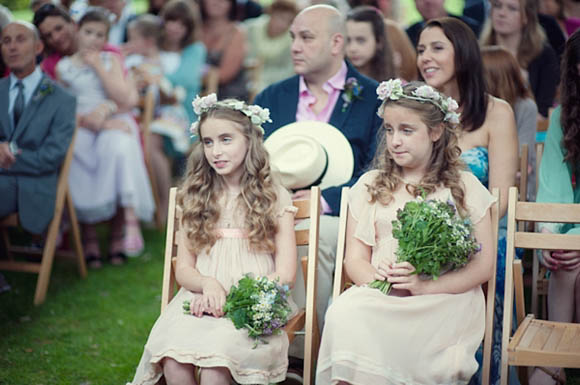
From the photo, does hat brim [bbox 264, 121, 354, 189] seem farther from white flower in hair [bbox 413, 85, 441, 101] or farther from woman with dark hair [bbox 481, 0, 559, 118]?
woman with dark hair [bbox 481, 0, 559, 118]

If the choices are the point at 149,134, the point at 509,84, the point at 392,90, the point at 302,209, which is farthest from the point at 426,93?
the point at 149,134

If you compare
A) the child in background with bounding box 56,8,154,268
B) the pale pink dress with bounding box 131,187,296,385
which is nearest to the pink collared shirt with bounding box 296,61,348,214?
the pale pink dress with bounding box 131,187,296,385

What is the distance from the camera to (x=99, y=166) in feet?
23.0

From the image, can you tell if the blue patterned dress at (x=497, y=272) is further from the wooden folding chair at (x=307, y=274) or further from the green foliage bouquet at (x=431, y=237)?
the wooden folding chair at (x=307, y=274)

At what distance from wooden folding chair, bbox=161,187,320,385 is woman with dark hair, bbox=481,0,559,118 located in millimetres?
3006

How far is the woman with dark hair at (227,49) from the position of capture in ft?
30.4

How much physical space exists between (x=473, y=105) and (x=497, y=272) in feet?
3.33

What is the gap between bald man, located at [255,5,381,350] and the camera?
5.05 m

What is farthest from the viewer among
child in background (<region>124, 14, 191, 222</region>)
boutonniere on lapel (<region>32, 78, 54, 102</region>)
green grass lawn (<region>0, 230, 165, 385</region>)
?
child in background (<region>124, 14, 191, 222</region>)

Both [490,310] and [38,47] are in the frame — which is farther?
[38,47]

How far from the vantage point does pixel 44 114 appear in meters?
5.89

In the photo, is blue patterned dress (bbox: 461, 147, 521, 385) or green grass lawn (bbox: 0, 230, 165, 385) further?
green grass lawn (bbox: 0, 230, 165, 385)

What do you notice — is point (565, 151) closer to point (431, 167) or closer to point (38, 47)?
point (431, 167)

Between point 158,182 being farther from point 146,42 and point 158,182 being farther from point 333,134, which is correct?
point 333,134
